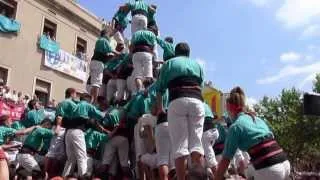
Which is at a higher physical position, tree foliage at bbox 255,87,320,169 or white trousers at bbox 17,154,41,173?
tree foliage at bbox 255,87,320,169

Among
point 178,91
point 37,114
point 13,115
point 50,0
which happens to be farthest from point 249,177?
point 50,0

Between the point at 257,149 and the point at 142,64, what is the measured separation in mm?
6404

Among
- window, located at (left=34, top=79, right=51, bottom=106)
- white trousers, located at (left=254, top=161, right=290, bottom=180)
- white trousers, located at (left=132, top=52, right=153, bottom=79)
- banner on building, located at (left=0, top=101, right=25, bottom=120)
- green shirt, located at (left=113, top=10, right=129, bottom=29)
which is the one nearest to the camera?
white trousers, located at (left=254, top=161, right=290, bottom=180)

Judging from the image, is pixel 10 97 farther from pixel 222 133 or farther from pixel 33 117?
pixel 222 133

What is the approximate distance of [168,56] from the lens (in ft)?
39.7

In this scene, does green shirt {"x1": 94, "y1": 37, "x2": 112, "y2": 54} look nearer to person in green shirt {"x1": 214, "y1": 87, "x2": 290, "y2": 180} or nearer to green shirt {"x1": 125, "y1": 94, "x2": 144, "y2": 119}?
green shirt {"x1": 125, "y1": 94, "x2": 144, "y2": 119}

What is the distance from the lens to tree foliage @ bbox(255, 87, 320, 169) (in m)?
45.2

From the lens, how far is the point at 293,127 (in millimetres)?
45812

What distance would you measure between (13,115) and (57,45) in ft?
33.4

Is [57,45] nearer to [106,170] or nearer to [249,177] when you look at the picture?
[106,170]

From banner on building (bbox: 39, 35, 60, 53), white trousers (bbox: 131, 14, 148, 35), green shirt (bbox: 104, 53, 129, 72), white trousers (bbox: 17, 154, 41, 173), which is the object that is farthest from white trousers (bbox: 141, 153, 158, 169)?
banner on building (bbox: 39, 35, 60, 53)

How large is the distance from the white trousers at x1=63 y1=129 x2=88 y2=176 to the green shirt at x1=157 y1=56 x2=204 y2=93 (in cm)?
309

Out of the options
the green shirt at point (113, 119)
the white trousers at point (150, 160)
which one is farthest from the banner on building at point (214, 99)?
the white trousers at point (150, 160)

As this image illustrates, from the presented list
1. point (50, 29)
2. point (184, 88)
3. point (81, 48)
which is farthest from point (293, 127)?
point (184, 88)
